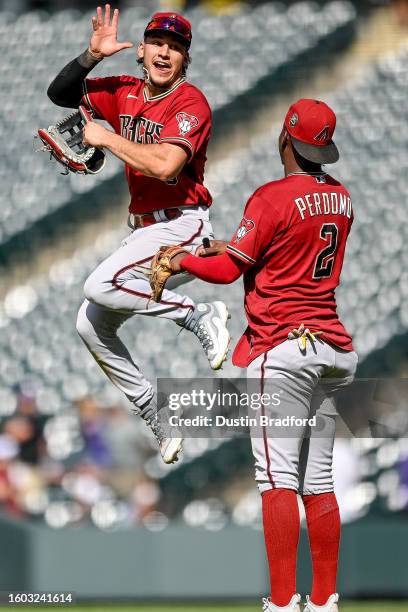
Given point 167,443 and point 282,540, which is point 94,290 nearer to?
point 167,443

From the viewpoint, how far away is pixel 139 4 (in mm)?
7945

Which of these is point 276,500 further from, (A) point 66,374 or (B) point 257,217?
(A) point 66,374

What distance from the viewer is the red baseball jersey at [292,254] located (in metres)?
3.40

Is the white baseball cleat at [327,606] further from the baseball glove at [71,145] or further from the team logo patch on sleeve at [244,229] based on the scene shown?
the baseball glove at [71,145]

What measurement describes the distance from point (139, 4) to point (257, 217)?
4.95 meters

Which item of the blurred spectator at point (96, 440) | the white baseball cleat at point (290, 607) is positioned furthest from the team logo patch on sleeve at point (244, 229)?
the blurred spectator at point (96, 440)

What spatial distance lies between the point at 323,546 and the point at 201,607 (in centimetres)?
256

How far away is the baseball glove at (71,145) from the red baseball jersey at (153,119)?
0.42 ft

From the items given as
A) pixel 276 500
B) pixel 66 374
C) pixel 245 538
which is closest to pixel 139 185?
pixel 276 500

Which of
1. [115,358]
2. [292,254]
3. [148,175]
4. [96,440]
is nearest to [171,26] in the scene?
[148,175]

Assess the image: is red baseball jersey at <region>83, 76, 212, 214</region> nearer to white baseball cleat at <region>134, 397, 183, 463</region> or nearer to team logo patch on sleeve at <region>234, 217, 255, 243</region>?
team logo patch on sleeve at <region>234, 217, 255, 243</region>

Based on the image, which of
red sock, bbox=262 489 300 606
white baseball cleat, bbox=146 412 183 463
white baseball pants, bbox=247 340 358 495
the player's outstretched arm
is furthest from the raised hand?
red sock, bbox=262 489 300 606

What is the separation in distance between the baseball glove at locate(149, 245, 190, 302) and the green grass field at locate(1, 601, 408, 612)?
103 inches

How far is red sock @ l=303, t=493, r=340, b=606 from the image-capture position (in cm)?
350
